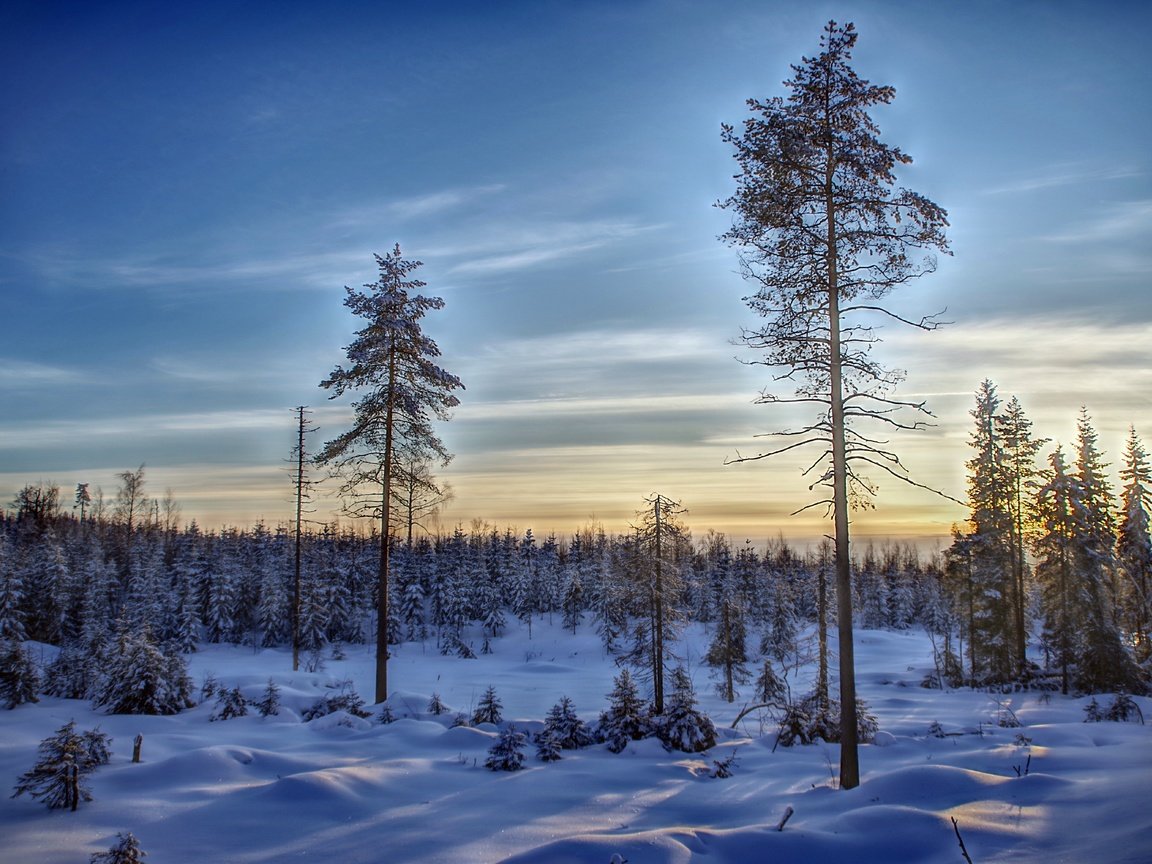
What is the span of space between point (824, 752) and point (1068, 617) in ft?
78.8

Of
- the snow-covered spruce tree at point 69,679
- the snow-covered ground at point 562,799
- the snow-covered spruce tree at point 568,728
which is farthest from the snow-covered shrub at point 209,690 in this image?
the snow-covered spruce tree at point 568,728

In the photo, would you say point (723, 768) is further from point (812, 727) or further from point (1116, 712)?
point (1116, 712)

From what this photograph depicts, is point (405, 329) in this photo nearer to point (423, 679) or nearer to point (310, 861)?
point (310, 861)

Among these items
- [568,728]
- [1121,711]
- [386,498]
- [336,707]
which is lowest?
[1121,711]

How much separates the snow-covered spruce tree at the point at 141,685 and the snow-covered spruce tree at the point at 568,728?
471 inches

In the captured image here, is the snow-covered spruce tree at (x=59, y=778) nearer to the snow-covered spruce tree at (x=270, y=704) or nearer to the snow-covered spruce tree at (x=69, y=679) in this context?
the snow-covered spruce tree at (x=270, y=704)

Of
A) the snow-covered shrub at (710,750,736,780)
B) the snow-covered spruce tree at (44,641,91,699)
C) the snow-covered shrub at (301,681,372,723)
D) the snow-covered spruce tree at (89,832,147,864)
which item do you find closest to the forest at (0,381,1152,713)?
the snow-covered spruce tree at (44,641,91,699)

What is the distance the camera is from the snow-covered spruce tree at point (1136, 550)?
34281 mm

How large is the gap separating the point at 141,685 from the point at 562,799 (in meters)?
15.1

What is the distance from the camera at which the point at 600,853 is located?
798 cm

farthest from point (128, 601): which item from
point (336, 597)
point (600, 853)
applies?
point (600, 853)

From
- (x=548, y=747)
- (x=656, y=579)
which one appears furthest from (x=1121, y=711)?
(x=548, y=747)

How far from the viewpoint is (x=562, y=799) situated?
36.1 ft

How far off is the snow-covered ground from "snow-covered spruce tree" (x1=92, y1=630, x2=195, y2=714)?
66 centimetres
